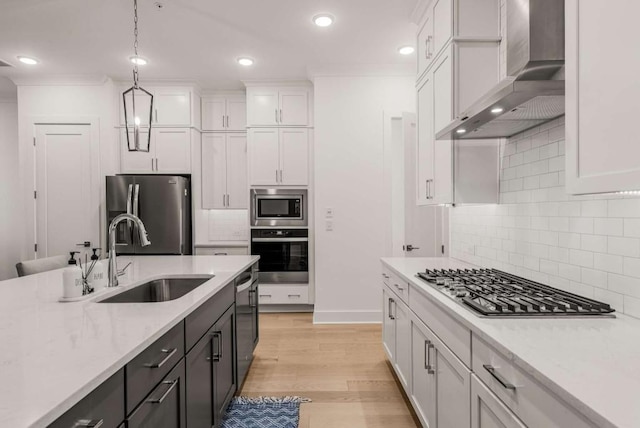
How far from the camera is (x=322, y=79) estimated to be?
403 cm

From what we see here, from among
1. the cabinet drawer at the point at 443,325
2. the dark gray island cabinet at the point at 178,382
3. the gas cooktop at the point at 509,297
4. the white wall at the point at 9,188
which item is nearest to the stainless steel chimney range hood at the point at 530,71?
the gas cooktop at the point at 509,297

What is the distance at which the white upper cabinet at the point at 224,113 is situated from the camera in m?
4.64

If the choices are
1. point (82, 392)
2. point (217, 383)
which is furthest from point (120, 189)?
point (82, 392)

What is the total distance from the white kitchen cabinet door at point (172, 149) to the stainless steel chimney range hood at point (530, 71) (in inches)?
143

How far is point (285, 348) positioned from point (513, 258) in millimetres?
2182

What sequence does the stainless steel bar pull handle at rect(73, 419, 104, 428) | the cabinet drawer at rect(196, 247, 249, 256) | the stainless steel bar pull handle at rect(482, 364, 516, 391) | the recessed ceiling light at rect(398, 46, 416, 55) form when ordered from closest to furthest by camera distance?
the stainless steel bar pull handle at rect(73, 419, 104, 428) < the stainless steel bar pull handle at rect(482, 364, 516, 391) < the recessed ceiling light at rect(398, 46, 416, 55) < the cabinet drawer at rect(196, 247, 249, 256)

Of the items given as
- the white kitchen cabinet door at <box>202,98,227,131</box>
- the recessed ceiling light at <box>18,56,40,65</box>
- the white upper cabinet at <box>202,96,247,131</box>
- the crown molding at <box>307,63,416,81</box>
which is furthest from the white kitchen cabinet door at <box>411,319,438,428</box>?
the recessed ceiling light at <box>18,56,40,65</box>

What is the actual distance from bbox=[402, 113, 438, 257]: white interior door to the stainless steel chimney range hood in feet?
5.47

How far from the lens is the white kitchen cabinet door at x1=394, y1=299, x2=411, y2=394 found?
7.00ft

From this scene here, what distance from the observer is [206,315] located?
169 cm

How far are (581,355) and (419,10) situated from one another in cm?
277

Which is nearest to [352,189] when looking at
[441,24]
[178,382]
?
[441,24]

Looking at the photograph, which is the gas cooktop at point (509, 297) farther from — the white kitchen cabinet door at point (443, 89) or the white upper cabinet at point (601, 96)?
the white kitchen cabinet door at point (443, 89)

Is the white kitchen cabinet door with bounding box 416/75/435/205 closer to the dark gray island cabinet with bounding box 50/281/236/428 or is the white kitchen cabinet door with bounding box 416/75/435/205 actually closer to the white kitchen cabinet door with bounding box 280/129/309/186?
the dark gray island cabinet with bounding box 50/281/236/428
